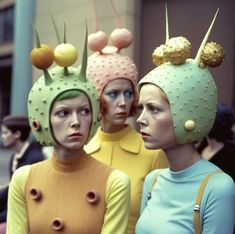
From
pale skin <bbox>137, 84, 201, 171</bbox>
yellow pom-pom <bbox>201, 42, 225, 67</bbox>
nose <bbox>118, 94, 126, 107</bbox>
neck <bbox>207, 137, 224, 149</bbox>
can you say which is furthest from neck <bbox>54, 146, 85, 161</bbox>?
neck <bbox>207, 137, 224, 149</bbox>

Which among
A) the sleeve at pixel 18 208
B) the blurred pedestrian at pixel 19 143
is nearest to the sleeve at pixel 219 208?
the sleeve at pixel 18 208

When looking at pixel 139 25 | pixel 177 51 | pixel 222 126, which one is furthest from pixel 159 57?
pixel 139 25

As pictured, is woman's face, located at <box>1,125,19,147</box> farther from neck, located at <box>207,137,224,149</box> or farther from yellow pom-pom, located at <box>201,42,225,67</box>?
yellow pom-pom, located at <box>201,42,225,67</box>

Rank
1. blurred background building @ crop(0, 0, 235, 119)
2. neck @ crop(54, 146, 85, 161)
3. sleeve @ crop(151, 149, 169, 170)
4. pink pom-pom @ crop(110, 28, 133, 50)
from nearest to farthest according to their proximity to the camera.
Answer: neck @ crop(54, 146, 85, 161) < sleeve @ crop(151, 149, 169, 170) < pink pom-pom @ crop(110, 28, 133, 50) < blurred background building @ crop(0, 0, 235, 119)

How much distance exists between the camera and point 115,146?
2.82 m

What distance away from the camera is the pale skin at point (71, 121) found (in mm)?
2170

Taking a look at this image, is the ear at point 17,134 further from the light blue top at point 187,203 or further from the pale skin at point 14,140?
the light blue top at point 187,203

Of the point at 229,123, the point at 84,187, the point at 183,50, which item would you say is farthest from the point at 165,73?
the point at 229,123

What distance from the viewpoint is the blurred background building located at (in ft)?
22.3

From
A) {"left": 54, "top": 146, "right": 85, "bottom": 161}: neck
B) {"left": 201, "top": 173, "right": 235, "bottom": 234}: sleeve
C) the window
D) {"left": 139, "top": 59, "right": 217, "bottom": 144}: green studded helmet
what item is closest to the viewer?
{"left": 201, "top": 173, "right": 235, "bottom": 234}: sleeve

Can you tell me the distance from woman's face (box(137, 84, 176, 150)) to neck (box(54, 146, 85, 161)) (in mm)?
328

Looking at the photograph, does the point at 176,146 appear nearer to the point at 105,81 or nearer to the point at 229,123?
the point at 105,81

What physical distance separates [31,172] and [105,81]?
2.52 ft

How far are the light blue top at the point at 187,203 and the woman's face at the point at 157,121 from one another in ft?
0.54
